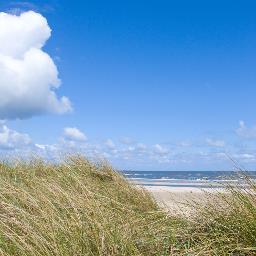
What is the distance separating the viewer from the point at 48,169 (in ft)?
41.4

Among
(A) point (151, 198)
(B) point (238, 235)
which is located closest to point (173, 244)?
(B) point (238, 235)

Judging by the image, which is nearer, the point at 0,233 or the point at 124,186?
the point at 0,233

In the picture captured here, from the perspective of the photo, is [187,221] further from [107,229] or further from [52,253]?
[52,253]

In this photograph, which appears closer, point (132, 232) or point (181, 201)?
point (132, 232)

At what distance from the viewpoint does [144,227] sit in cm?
631

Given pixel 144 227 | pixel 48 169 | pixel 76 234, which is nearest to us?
pixel 76 234

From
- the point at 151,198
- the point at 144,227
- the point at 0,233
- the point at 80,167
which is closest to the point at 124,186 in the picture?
the point at 151,198

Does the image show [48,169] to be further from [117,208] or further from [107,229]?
[107,229]

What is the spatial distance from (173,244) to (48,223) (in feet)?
4.05

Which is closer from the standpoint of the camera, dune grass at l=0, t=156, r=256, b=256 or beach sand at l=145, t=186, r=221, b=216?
dune grass at l=0, t=156, r=256, b=256

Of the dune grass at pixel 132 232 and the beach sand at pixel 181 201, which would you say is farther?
the beach sand at pixel 181 201

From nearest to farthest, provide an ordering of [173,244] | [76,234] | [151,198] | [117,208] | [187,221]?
[76,234]
[173,244]
[187,221]
[117,208]
[151,198]

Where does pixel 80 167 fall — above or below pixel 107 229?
above

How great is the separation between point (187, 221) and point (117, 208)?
2528 mm
